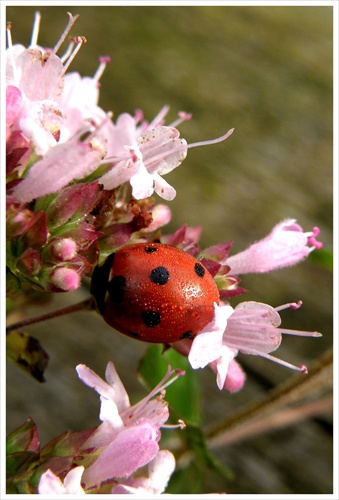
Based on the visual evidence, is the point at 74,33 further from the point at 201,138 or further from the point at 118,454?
the point at 118,454

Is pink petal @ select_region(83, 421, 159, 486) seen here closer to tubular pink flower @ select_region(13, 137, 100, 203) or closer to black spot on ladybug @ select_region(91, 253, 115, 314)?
black spot on ladybug @ select_region(91, 253, 115, 314)

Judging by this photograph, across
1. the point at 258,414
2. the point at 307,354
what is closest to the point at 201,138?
the point at 307,354

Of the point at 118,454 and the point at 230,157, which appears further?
the point at 230,157

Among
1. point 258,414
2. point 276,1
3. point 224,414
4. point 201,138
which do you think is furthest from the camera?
point 276,1

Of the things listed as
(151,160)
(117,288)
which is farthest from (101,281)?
(151,160)

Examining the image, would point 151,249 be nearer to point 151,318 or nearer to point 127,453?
point 151,318

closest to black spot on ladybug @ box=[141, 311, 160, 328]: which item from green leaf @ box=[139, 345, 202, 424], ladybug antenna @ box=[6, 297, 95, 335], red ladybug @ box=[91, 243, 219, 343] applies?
red ladybug @ box=[91, 243, 219, 343]
